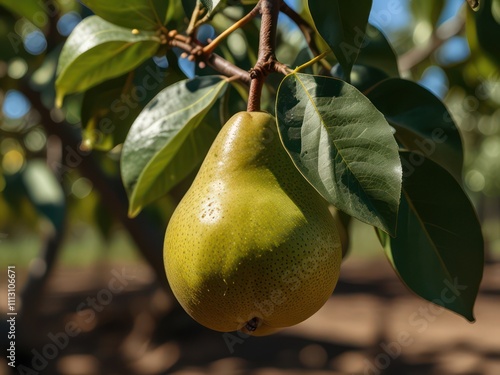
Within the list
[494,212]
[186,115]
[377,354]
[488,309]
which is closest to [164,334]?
[377,354]

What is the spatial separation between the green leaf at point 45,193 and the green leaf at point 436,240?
113cm

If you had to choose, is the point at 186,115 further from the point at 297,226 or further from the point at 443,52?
the point at 443,52

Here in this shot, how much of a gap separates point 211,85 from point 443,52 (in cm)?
173

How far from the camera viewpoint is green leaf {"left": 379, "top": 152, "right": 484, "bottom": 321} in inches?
28.2

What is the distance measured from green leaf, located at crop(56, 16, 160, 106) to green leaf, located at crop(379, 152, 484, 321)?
15.9 inches

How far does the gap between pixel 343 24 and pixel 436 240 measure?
10.7 inches

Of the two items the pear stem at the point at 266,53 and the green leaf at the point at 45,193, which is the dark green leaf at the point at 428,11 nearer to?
the green leaf at the point at 45,193

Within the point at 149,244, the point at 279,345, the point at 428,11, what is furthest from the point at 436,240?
the point at 279,345

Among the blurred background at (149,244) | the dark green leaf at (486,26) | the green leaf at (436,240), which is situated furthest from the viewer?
the blurred background at (149,244)

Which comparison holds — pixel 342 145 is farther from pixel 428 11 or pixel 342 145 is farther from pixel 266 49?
pixel 428 11

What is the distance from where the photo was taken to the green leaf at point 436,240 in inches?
28.2

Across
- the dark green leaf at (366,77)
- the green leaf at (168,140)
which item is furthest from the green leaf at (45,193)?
the dark green leaf at (366,77)

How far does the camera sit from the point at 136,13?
87 cm

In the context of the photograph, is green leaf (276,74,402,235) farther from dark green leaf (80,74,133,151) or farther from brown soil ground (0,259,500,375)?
brown soil ground (0,259,500,375)
